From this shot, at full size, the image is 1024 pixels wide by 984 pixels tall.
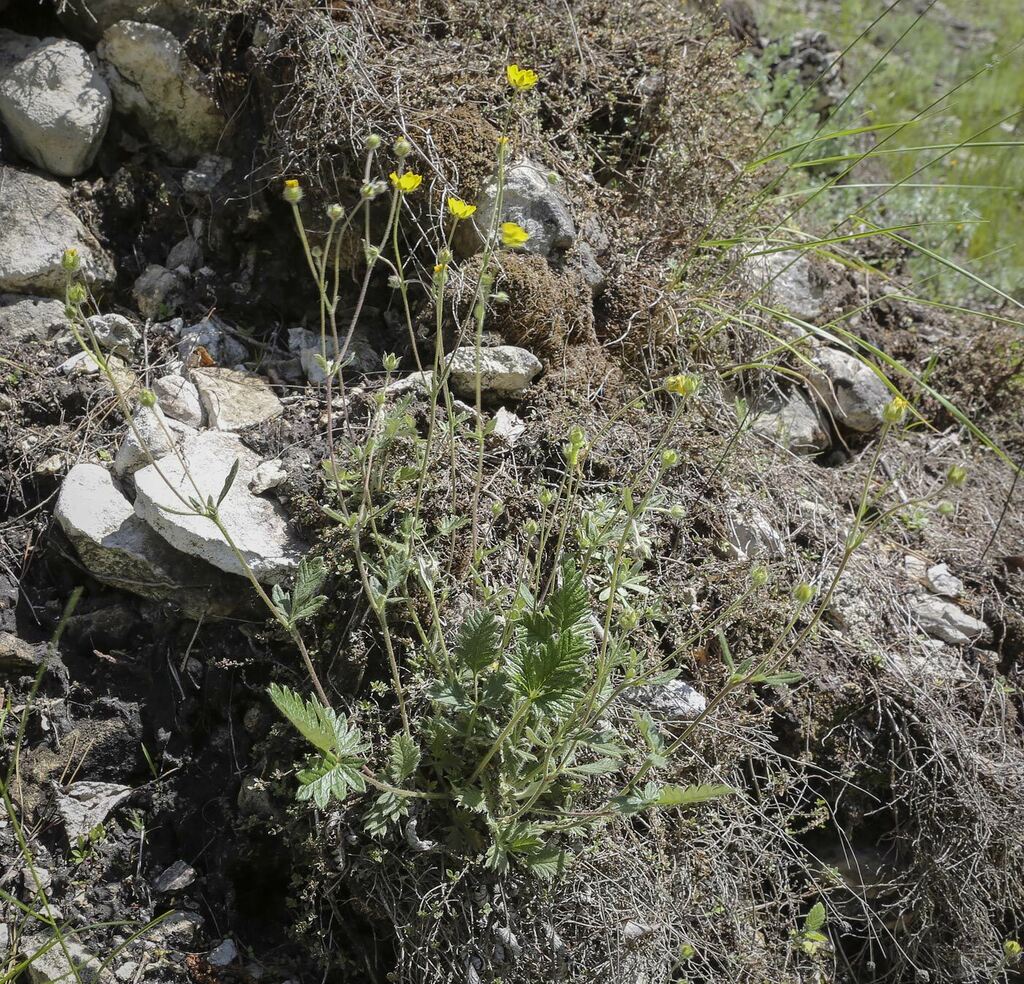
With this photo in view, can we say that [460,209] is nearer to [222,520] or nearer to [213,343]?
[222,520]

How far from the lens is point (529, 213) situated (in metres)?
2.51

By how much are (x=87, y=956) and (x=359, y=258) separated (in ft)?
6.18

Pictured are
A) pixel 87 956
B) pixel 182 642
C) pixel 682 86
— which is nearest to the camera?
pixel 87 956

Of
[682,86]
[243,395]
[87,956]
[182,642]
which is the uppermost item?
[682,86]

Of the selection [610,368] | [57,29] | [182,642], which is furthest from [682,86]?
[182,642]

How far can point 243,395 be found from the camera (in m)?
2.36

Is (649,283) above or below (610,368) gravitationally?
above

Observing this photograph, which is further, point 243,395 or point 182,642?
point 243,395

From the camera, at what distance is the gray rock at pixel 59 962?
5.65ft

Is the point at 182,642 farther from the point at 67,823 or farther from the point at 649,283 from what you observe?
the point at 649,283

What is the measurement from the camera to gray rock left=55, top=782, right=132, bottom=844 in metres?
1.92

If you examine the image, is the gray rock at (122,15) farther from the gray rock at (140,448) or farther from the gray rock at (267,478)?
the gray rock at (267,478)

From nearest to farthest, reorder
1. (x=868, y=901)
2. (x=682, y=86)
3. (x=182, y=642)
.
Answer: (x=182, y=642) < (x=868, y=901) < (x=682, y=86)

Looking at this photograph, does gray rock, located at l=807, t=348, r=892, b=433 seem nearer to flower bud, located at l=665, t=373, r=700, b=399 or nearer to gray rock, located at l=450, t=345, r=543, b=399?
gray rock, located at l=450, t=345, r=543, b=399
